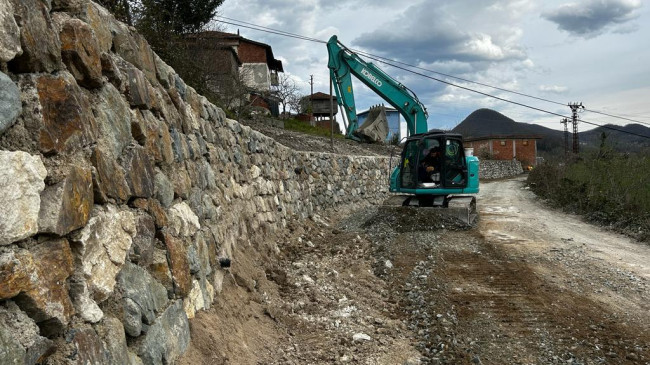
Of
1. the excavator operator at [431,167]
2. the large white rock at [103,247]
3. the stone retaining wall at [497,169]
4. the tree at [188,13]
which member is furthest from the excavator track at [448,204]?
the stone retaining wall at [497,169]

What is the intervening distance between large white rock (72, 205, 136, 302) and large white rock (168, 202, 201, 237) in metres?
0.83

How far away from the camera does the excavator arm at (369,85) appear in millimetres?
16094

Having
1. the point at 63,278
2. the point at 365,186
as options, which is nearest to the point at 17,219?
the point at 63,278

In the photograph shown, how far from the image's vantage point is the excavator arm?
52.8ft

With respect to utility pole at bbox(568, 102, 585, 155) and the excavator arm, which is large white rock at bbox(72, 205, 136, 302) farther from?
utility pole at bbox(568, 102, 585, 155)

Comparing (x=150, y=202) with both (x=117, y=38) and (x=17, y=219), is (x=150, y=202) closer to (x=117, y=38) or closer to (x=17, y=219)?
(x=117, y=38)

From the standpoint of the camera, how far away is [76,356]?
2.19 metres

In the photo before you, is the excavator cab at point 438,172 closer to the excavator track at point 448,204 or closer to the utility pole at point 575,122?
the excavator track at point 448,204

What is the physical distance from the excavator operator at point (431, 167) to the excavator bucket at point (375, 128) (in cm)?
1340

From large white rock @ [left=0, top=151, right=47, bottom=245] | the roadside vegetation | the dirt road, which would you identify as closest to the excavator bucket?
the roadside vegetation

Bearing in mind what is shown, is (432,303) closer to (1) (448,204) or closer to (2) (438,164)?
(1) (448,204)

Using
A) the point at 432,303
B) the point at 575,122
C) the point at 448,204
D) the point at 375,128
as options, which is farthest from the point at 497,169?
the point at 432,303

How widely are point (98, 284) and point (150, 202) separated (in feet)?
3.32

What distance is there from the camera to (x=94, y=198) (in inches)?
105
